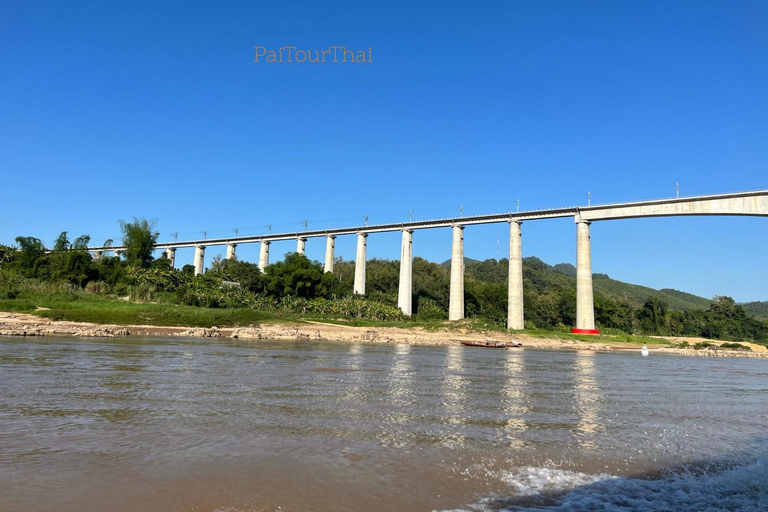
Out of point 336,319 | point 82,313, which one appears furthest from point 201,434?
point 336,319

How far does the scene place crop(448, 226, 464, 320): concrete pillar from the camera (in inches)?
2442

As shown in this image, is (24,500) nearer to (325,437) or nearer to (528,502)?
(325,437)

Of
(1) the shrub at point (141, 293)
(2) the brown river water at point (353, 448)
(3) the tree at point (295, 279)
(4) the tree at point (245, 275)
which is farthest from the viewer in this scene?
(4) the tree at point (245, 275)

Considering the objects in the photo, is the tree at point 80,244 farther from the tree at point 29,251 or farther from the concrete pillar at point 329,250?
the concrete pillar at point 329,250

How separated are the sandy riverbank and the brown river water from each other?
23.7m

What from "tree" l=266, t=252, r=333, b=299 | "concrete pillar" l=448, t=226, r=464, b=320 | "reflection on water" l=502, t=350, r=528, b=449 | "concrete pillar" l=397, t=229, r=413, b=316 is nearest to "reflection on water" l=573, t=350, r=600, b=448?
"reflection on water" l=502, t=350, r=528, b=449

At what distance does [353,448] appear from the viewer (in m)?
6.50

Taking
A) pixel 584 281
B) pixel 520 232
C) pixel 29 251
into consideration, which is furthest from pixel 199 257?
pixel 584 281

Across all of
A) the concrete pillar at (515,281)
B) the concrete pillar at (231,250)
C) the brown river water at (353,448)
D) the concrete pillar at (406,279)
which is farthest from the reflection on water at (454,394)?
the concrete pillar at (231,250)

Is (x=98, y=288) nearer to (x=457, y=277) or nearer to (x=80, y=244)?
(x=80, y=244)

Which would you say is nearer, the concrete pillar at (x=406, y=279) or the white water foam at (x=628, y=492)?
the white water foam at (x=628, y=492)

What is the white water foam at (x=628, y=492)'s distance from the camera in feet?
16.0

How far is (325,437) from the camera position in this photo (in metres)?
7.02

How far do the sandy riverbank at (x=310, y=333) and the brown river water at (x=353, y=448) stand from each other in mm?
23706
